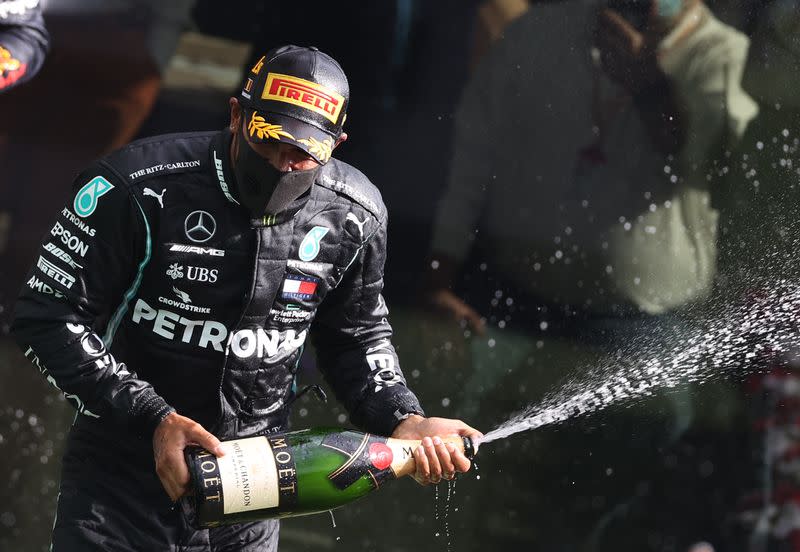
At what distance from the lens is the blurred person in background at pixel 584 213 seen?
396 centimetres

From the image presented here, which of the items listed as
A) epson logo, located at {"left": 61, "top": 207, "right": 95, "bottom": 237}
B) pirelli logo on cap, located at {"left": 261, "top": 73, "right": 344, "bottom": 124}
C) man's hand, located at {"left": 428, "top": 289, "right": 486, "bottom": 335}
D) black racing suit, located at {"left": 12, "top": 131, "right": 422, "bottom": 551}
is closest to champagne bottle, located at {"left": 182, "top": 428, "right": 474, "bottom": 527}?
black racing suit, located at {"left": 12, "top": 131, "right": 422, "bottom": 551}

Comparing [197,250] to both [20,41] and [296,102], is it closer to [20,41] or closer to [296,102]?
[296,102]

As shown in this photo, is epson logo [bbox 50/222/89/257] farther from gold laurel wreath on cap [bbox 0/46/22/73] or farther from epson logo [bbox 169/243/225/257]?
gold laurel wreath on cap [bbox 0/46/22/73]

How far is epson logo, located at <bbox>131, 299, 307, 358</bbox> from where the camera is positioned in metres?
2.70

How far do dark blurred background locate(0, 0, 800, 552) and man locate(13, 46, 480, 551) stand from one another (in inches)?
51.0

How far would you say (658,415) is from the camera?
4211 millimetres

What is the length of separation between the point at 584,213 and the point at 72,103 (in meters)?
2.07

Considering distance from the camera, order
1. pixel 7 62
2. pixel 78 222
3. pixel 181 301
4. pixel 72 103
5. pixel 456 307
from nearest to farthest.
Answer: pixel 78 222, pixel 181 301, pixel 7 62, pixel 456 307, pixel 72 103

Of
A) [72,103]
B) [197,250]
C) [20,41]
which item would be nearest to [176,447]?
[197,250]

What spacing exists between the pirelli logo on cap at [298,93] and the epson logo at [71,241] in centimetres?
55

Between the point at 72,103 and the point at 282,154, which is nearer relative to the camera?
the point at 282,154

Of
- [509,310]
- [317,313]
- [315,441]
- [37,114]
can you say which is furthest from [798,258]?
[37,114]

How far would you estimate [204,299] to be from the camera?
269 cm

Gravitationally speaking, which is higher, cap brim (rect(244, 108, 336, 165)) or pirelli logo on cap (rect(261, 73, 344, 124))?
pirelli logo on cap (rect(261, 73, 344, 124))
